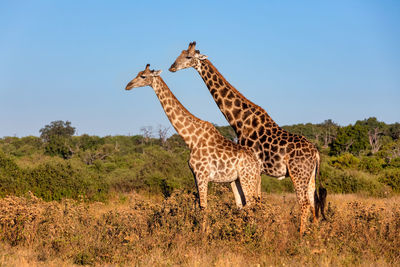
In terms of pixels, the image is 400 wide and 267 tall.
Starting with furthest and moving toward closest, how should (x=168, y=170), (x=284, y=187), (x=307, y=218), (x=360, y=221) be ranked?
1. (x=284, y=187)
2. (x=168, y=170)
3. (x=307, y=218)
4. (x=360, y=221)

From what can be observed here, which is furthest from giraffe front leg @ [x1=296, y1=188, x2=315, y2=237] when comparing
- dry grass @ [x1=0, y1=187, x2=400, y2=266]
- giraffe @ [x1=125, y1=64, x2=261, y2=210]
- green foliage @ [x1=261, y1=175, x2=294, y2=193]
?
green foliage @ [x1=261, y1=175, x2=294, y2=193]

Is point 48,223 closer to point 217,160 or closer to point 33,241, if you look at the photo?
point 33,241

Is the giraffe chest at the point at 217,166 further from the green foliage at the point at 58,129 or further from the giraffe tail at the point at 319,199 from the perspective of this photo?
the green foliage at the point at 58,129

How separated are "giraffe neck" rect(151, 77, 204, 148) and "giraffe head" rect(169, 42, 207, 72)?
447 mm

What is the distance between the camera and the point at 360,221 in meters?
9.22

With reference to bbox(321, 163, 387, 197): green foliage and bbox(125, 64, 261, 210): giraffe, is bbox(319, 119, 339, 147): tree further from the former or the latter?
bbox(125, 64, 261, 210): giraffe

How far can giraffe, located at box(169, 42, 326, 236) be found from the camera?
9.91 m

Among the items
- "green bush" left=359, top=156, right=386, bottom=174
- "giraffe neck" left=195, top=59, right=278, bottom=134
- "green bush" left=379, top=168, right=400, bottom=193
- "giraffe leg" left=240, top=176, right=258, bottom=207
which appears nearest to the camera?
"giraffe leg" left=240, top=176, right=258, bottom=207

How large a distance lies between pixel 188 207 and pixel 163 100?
2.28 m

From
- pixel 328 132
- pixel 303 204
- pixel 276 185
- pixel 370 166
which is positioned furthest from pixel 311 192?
pixel 328 132

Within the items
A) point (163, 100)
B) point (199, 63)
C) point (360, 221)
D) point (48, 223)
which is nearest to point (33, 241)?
point (48, 223)

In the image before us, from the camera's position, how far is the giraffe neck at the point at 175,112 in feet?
33.3

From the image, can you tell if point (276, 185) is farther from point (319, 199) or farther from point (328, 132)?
point (328, 132)

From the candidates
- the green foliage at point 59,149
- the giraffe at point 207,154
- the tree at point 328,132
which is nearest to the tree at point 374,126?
the tree at point 328,132
